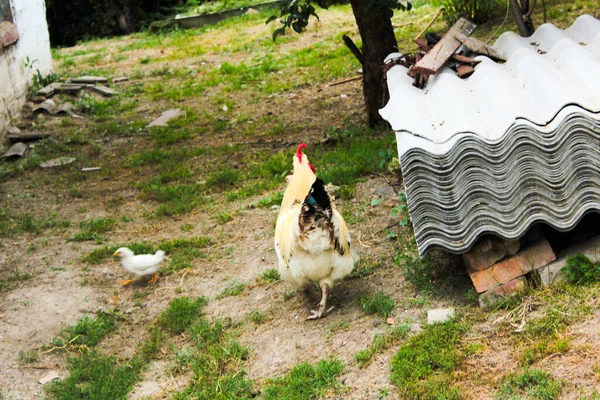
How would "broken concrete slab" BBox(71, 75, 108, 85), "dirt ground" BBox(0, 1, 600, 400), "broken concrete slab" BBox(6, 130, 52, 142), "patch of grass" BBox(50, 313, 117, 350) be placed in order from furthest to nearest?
"broken concrete slab" BBox(71, 75, 108, 85)
"broken concrete slab" BBox(6, 130, 52, 142)
"patch of grass" BBox(50, 313, 117, 350)
"dirt ground" BBox(0, 1, 600, 400)

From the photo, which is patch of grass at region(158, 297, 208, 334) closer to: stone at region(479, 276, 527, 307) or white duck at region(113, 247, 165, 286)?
white duck at region(113, 247, 165, 286)

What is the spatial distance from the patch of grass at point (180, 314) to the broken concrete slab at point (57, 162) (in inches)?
188

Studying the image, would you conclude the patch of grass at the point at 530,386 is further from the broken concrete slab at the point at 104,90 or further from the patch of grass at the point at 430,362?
the broken concrete slab at the point at 104,90

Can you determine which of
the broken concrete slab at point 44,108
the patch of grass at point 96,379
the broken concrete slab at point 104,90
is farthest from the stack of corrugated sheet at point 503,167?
the broken concrete slab at point 104,90

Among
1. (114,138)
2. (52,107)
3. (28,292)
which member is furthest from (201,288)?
(52,107)

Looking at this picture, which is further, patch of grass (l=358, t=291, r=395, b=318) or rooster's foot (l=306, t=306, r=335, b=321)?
rooster's foot (l=306, t=306, r=335, b=321)

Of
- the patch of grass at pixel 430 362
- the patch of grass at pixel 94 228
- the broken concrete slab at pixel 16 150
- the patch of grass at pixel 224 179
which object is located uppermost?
the patch of grass at pixel 430 362

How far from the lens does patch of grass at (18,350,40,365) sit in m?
5.63

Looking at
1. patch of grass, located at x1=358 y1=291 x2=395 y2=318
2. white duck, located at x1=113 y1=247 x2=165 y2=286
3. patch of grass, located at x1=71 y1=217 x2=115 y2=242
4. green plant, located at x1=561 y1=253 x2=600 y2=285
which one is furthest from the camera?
patch of grass, located at x1=71 y1=217 x2=115 y2=242

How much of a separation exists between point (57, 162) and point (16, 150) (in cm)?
88

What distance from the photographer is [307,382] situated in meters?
4.69

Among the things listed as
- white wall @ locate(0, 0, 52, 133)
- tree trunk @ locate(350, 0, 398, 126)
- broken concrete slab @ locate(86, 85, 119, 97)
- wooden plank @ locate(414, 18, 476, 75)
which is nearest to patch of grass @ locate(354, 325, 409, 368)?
wooden plank @ locate(414, 18, 476, 75)

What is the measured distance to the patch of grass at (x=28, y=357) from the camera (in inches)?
222

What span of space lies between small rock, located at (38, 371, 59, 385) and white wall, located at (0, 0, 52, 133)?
276 inches
